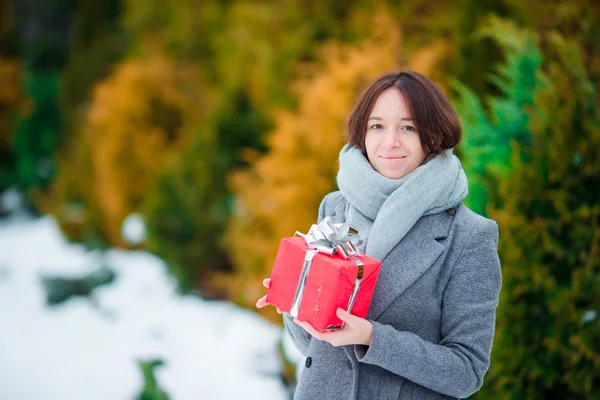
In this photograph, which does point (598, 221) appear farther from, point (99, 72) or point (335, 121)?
point (99, 72)

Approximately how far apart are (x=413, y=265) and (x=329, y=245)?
0.80 feet

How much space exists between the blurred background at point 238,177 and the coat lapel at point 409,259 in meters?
1.21

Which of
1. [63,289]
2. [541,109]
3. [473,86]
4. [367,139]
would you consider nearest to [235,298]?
[63,289]

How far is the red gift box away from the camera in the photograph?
1368 mm

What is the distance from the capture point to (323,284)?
4.56 ft

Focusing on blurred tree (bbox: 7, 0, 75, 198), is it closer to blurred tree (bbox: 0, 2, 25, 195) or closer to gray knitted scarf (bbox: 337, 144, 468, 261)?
blurred tree (bbox: 0, 2, 25, 195)

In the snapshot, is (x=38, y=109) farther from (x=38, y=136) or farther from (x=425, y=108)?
(x=425, y=108)

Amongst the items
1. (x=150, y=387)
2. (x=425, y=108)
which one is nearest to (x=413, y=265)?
(x=425, y=108)

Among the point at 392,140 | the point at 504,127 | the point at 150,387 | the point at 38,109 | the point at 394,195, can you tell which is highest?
the point at 38,109

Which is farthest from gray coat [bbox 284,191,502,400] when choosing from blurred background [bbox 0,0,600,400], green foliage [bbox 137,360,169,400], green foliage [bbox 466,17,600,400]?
green foliage [bbox 137,360,169,400]

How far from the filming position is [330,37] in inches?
259

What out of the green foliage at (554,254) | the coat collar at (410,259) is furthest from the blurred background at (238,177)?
the coat collar at (410,259)

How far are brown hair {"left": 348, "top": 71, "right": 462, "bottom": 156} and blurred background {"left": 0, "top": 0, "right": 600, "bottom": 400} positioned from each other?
3.49 feet

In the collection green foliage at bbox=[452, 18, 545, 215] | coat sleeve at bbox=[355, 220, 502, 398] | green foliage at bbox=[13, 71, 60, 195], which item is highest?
green foliage at bbox=[13, 71, 60, 195]
